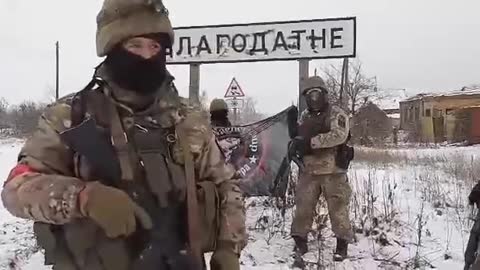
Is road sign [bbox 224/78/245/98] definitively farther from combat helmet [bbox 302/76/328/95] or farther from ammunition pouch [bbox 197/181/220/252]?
ammunition pouch [bbox 197/181/220/252]

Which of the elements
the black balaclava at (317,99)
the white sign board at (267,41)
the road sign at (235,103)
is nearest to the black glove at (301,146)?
the black balaclava at (317,99)

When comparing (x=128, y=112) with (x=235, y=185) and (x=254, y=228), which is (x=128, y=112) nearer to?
(x=235, y=185)

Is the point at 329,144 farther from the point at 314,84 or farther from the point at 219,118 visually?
the point at 219,118

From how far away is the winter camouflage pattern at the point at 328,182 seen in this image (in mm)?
5617

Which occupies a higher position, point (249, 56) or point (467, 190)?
point (249, 56)

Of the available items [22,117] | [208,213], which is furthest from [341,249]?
[22,117]

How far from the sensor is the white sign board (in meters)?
7.43

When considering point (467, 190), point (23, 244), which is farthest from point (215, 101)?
point (467, 190)

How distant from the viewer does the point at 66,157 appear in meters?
2.04

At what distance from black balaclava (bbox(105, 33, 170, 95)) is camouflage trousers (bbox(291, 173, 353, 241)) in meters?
3.77

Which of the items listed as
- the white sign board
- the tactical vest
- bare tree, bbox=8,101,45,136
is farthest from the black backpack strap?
bare tree, bbox=8,101,45,136

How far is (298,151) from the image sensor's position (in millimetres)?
5824

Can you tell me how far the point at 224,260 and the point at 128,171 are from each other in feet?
1.56

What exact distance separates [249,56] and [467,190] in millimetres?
4240
